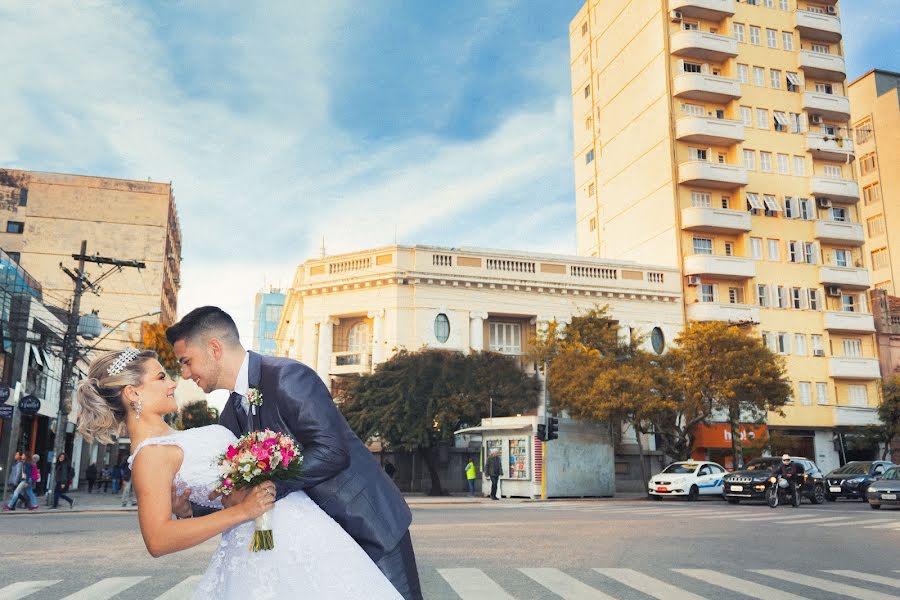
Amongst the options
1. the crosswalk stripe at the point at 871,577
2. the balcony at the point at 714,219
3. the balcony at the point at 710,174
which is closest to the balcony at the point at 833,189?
the balcony at the point at 710,174

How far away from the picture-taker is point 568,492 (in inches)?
1259

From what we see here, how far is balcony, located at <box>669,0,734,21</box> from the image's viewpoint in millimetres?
48344

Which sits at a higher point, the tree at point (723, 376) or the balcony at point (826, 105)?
the balcony at point (826, 105)

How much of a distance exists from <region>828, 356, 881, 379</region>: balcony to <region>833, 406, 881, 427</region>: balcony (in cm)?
185

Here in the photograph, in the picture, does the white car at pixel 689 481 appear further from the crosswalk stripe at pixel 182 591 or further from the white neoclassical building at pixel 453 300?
the crosswalk stripe at pixel 182 591

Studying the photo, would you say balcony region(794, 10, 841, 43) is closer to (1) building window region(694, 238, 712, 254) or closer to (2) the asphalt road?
(1) building window region(694, 238, 712, 254)

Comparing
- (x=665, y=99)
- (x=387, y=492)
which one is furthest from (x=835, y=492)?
(x=387, y=492)

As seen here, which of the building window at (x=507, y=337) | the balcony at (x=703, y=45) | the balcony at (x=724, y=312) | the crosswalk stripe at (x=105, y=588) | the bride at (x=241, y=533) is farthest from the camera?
the balcony at (x=703, y=45)

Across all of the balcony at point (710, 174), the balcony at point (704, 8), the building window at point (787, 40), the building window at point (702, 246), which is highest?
the balcony at point (704, 8)

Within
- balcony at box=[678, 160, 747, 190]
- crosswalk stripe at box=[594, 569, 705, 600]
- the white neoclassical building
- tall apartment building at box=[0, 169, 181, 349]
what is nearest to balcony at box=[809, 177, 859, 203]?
balcony at box=[678, 160, 747, 190]

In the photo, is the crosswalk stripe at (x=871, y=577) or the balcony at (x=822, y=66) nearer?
the crosswalk stripe at (x=871, y=577)

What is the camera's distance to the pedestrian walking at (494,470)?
3141 centimetres

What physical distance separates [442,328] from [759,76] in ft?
84.2

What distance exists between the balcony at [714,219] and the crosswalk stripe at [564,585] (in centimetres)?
3924
